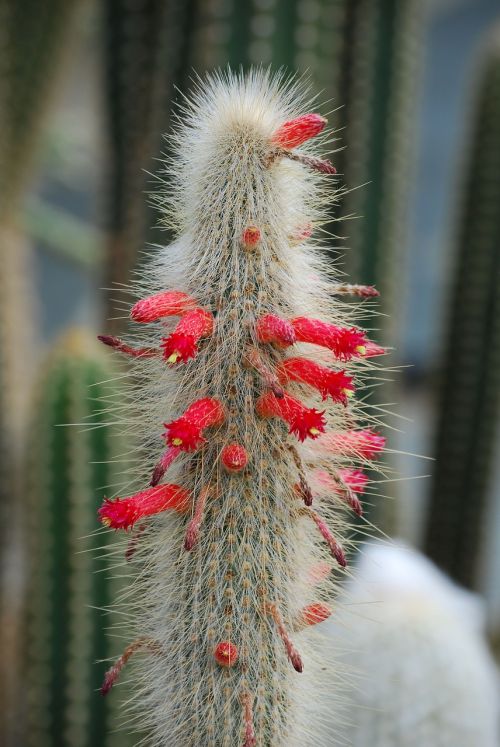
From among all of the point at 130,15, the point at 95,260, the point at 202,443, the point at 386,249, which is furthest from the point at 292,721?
the point at 95,260

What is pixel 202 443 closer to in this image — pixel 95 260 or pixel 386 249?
pixel 386 249

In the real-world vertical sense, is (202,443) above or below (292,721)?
above

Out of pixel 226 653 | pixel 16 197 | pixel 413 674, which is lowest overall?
pixel 413 674

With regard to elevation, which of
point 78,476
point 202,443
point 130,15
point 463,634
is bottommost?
point 463,634

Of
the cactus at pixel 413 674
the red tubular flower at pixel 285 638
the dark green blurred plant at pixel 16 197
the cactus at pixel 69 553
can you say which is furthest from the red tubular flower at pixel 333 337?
the dark green blurred plant at pixel 16 197

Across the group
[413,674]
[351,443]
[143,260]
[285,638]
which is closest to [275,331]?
[351,443]

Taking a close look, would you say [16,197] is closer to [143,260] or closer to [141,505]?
[143,260]
